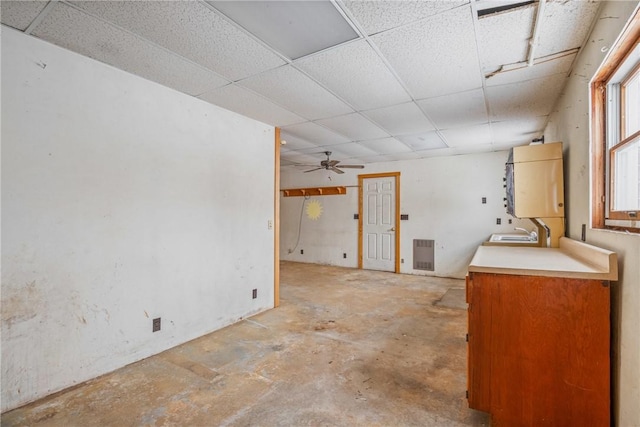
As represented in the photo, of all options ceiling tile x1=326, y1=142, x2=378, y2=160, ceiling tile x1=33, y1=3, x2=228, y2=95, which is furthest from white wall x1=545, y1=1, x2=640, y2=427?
ceiling tile x1=326, y1=142, x2=378, y2=160

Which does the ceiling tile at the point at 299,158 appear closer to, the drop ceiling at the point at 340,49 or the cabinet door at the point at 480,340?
the drop ceiling at the point at 340,49

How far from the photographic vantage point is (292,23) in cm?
182

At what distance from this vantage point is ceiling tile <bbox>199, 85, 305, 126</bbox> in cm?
286

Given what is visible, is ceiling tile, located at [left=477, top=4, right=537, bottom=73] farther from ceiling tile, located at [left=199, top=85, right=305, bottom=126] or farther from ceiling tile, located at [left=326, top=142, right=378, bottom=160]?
ceiling tile, located at [left=326, top=142, right=378, bottom=160]

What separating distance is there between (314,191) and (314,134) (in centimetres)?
318

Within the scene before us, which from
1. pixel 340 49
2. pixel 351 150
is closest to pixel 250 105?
pixel 340 49

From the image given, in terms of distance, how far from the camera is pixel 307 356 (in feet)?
8.68

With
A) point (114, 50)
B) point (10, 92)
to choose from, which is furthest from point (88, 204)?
point (114, 50)

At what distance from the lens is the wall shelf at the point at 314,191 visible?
23.1ft

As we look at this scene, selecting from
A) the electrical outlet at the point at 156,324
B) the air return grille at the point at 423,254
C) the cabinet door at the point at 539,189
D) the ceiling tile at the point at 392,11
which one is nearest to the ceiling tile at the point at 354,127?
the ceiling tile at the point at 392,11

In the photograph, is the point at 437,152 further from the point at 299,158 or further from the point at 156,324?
the point at 156,324

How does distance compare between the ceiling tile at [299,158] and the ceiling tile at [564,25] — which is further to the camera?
the ceiling tile at [299,158]

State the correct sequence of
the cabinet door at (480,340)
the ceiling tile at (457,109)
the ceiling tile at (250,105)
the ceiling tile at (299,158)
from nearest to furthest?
1. the cabinet door at (480,340)
2. the ceiling tile at (250,105)
3. the ceiling tile at (457,109)
4. the ceiling tile at (299,158)

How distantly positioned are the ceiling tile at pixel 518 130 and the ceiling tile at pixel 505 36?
1.74 metres
